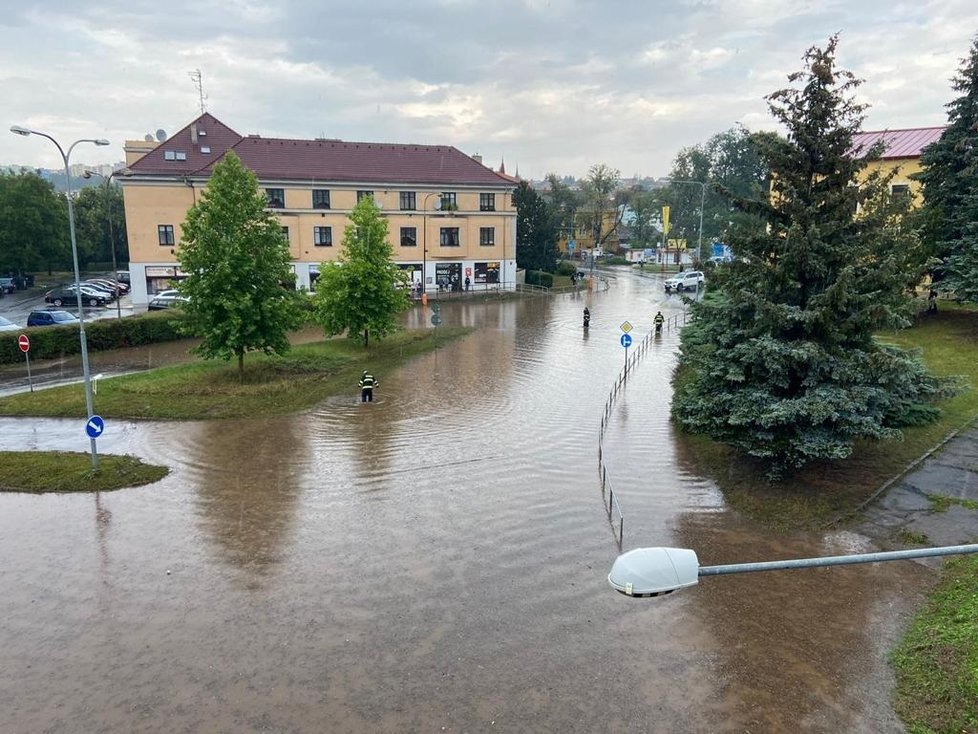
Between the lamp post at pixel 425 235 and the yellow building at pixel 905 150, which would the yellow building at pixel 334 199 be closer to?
the lamp post at pixel 425 235

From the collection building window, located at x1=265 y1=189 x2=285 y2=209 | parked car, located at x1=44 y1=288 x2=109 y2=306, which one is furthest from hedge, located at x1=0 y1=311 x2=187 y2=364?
building window, located at x1=265 y1=189 x2=285 y2=209

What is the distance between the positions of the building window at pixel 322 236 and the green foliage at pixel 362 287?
19973 mm

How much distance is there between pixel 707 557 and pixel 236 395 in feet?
55.6

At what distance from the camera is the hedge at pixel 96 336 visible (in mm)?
28797

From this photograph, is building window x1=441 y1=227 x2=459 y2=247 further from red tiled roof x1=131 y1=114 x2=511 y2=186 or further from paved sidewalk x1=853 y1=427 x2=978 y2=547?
paved sidewalk x1=853 y1=427 x2=978 y2=547

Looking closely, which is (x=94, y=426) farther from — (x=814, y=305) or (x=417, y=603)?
(x=814, y=305)

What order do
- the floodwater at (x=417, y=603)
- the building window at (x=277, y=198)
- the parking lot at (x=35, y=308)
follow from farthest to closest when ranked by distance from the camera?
the building window at (x=277, y=198) < the parking lot at (x=35, y=308) < the floodwater at (x=417, y=603)

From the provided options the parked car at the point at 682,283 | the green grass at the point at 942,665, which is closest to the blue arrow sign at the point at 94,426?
the green grass at the point at 942,665

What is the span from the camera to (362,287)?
31031 millimetres

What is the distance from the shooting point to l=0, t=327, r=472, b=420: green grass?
2123 centimetres

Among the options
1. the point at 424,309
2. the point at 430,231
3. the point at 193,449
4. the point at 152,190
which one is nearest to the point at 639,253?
the point at 430,231

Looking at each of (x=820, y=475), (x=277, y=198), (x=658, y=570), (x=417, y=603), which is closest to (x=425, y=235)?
(x=277, y=198)

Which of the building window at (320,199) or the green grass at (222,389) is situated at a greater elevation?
the building window at (320,199)

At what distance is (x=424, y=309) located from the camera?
Answer: 1823 inches
